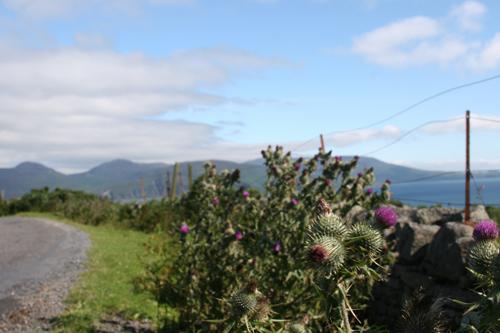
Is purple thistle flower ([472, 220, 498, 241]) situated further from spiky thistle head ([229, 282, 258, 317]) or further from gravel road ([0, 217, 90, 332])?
gravel road ([0, 217, 90, 332])

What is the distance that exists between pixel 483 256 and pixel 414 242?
5.14 m

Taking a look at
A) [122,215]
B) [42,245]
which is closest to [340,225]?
[42,245]

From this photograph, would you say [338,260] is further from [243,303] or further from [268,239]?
[268,239]

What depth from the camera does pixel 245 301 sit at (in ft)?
11.9

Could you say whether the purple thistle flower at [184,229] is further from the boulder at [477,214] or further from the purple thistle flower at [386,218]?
the boulder at [477,214]

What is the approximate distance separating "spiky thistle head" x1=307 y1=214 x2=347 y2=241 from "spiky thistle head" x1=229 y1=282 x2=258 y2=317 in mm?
713

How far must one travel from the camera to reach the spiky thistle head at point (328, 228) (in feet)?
9.88

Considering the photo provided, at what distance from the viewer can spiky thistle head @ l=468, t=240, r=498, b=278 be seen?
2.89 m

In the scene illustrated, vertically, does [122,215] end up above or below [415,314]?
below

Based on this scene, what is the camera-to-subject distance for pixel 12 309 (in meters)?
8.37

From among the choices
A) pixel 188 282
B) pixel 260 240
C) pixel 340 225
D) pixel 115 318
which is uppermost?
pixel 340 225

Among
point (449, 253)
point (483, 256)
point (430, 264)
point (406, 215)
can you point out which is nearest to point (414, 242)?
point (430, 264)

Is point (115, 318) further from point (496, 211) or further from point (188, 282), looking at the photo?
point (496, 211)

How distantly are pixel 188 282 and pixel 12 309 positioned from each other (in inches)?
137
